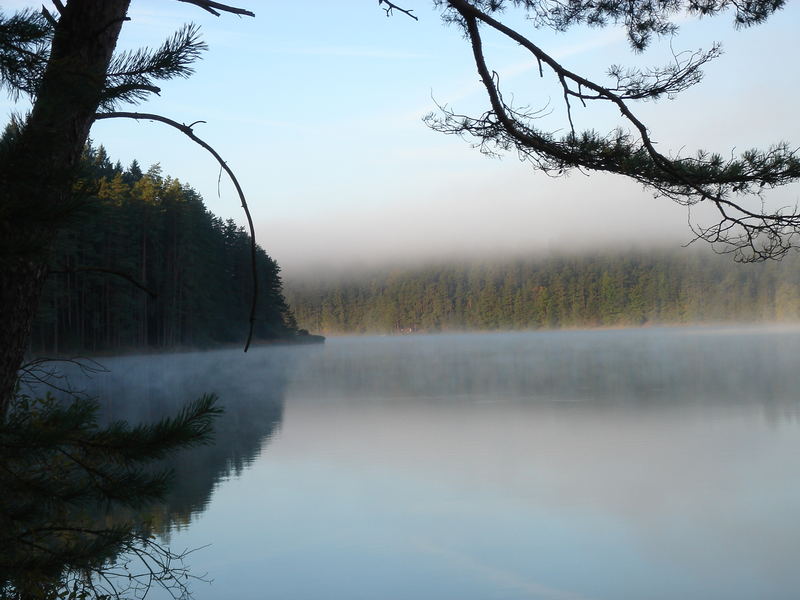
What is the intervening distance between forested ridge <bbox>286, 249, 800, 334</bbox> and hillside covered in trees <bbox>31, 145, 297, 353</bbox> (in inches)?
2997

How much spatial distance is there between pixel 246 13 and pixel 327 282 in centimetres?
16570

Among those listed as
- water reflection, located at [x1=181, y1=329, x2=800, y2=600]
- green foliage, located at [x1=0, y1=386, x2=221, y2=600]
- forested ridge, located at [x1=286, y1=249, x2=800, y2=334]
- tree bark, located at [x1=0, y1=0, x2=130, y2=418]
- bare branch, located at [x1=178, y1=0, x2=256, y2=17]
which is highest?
forested ridge, located at [x1=286, y1=249, x2=800, y2=334]

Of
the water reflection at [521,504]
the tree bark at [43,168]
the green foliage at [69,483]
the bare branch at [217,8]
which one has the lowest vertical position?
the water reflection at [521,504]

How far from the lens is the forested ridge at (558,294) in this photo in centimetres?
11888

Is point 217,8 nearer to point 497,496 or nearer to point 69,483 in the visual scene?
point 69,483

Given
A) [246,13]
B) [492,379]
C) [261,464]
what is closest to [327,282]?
[492,379]

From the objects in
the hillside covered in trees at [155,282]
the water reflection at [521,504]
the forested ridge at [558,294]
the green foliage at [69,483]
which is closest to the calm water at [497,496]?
the water reflection at [521,504]

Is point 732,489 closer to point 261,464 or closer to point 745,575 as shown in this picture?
point 745,575

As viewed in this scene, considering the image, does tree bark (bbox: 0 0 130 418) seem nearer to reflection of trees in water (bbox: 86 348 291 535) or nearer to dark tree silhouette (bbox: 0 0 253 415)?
dark tree silhouette (bbox: 0 0 253 415)

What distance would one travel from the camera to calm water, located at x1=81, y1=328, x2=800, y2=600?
7.86 m

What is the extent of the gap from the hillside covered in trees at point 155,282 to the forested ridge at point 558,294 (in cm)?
7611

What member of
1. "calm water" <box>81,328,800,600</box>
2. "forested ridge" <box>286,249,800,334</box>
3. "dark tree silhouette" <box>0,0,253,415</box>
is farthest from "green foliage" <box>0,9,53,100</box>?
"forested ridge" <box>286,249,800,334</box>

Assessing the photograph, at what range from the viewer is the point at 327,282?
16800 cm

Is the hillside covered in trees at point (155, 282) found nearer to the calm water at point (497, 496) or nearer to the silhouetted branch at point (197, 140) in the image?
the calm water at point (497, 496)
